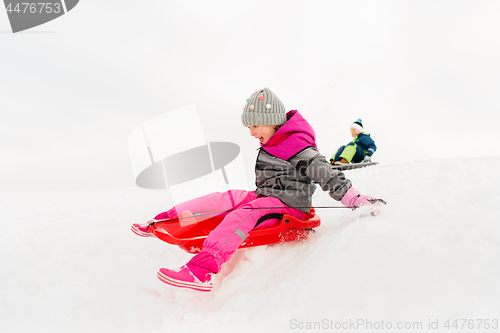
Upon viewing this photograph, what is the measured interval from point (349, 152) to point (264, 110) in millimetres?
4728

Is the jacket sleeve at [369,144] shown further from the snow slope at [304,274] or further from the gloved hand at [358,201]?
the gloved hand at [358,201]

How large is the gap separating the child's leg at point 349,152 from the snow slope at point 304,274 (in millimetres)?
3191

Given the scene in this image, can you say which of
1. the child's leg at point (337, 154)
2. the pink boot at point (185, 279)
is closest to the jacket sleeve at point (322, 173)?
the pink boot at point (185, 279)

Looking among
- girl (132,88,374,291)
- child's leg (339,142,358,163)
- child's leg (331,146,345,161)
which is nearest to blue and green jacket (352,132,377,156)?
child's leg (339,142,358,163)

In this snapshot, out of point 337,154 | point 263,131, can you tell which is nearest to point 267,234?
point 263,131

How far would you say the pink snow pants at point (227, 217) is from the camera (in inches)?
62.8

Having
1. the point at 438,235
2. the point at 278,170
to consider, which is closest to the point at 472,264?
the point at 438,235

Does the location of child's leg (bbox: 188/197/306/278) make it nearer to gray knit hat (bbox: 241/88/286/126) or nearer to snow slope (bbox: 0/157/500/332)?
snow slope (bbox: 0/157/500/332)

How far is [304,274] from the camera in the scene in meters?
1.52

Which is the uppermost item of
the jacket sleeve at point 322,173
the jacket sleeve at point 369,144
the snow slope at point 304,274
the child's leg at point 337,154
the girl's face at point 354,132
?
the jacket sleeve at point 322,173

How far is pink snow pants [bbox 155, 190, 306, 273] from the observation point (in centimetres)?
159

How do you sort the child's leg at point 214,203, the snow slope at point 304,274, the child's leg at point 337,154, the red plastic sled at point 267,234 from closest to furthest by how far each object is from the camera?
the snow slope at point 304,274
the red plastic sled at point 267,234
the child's leg at point 214,203
the child's leg at point 337,154

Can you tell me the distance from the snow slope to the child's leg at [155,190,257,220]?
0.39 metres

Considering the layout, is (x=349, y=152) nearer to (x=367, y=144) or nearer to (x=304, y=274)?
(x=367, y=144)
